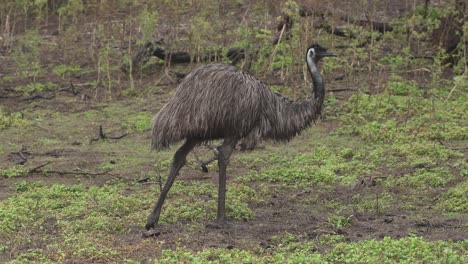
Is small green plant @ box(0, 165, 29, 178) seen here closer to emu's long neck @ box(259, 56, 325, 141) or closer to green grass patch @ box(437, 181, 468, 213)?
emu's long neck @ box(259, 56, 325, 141)

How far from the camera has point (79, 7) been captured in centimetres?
1864

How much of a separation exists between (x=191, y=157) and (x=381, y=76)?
445 centimetres

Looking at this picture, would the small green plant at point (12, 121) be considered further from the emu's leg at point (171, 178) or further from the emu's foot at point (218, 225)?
the emu's foot at point (218, 225)

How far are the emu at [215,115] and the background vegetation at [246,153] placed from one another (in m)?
0.63

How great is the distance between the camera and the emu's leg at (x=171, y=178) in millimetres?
8141

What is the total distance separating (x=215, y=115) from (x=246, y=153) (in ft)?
11.9

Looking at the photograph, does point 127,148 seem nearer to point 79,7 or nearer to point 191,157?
point 191,157

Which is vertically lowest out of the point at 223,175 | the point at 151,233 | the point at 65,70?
the point at 65,70

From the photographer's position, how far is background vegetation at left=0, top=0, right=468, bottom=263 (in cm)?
767

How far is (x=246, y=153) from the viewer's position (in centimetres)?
1185

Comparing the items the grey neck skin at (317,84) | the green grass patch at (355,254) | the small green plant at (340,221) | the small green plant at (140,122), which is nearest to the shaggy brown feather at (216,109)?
the grey neck skin at (317,84)

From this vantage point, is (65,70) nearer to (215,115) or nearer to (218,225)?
(215,115)

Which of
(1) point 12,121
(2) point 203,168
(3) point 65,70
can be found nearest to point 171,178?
(2) point 203,168

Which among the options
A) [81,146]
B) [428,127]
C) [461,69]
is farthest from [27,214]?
[461,69]
